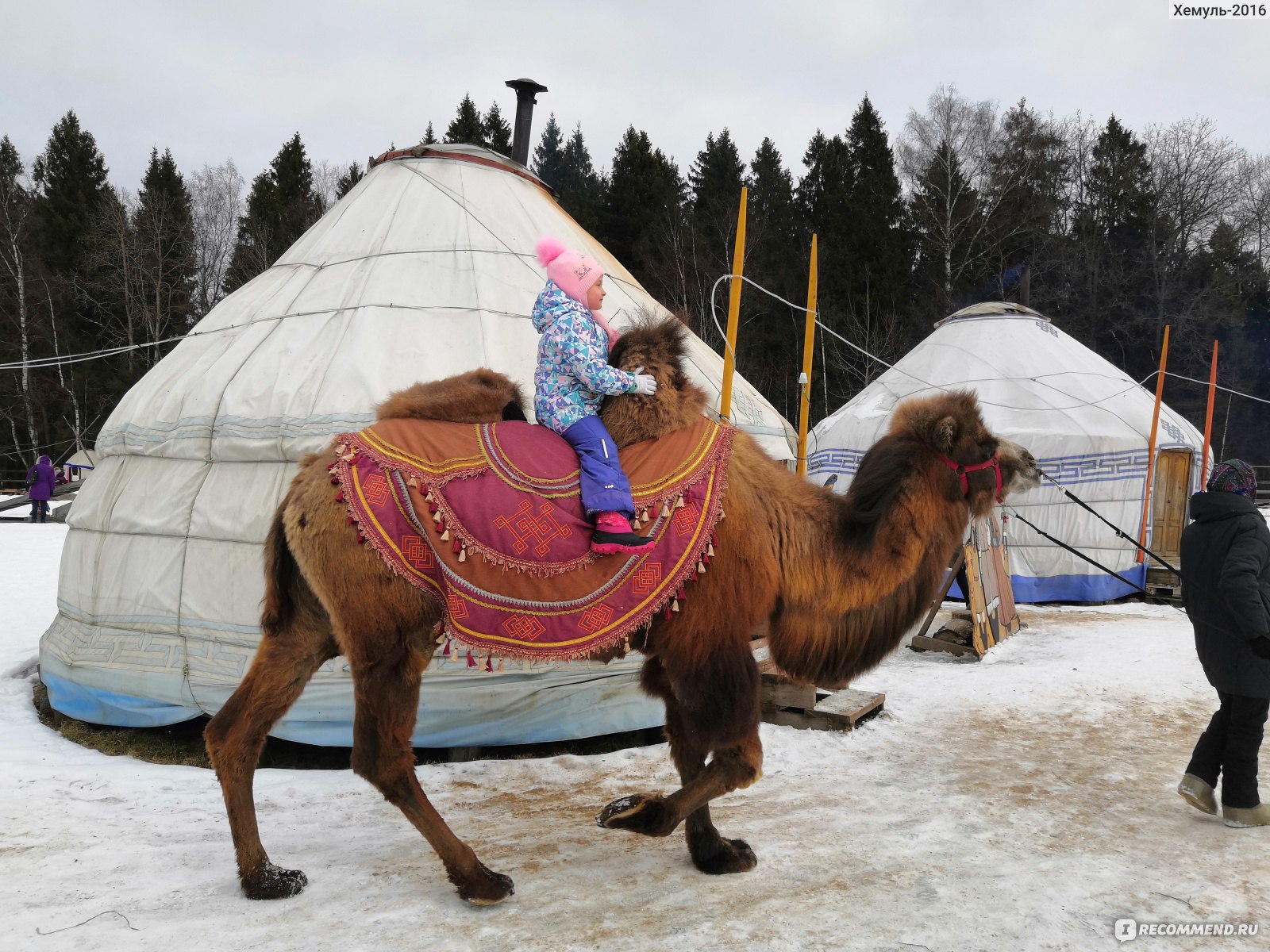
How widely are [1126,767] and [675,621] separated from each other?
3288 mm

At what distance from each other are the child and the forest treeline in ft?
66.8

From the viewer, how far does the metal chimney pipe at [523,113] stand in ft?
23.4

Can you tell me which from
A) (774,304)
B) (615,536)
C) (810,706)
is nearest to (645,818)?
(615,536)

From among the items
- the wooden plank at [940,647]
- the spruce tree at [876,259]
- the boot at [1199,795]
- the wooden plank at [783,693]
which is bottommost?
the wooden plank at [940,647]

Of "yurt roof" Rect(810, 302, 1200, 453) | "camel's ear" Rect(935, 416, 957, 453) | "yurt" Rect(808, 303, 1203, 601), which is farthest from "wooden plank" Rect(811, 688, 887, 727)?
"yurt roof" Rect(810, 302, 1200, 453)

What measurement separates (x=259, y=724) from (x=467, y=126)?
32.6 metres

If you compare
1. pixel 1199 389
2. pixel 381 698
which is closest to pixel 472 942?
pixel 381 698

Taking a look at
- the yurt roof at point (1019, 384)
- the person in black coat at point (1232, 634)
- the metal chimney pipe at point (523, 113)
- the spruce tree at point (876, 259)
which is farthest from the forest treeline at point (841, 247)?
the person in black coat at point (1232, 634)

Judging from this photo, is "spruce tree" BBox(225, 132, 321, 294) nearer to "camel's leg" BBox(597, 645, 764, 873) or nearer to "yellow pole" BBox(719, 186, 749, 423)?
"yellow pole" BBox(719, 186, 749, 423)

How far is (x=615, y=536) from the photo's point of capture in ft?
9.57

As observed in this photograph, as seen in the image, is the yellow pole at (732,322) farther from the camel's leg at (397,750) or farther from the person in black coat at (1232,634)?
the camel's leg at (397,750)

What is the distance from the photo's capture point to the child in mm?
2965

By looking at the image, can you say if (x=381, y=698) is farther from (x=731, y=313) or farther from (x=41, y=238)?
(x=41, y=238)

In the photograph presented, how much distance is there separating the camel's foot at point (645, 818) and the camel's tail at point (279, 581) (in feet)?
4.65
